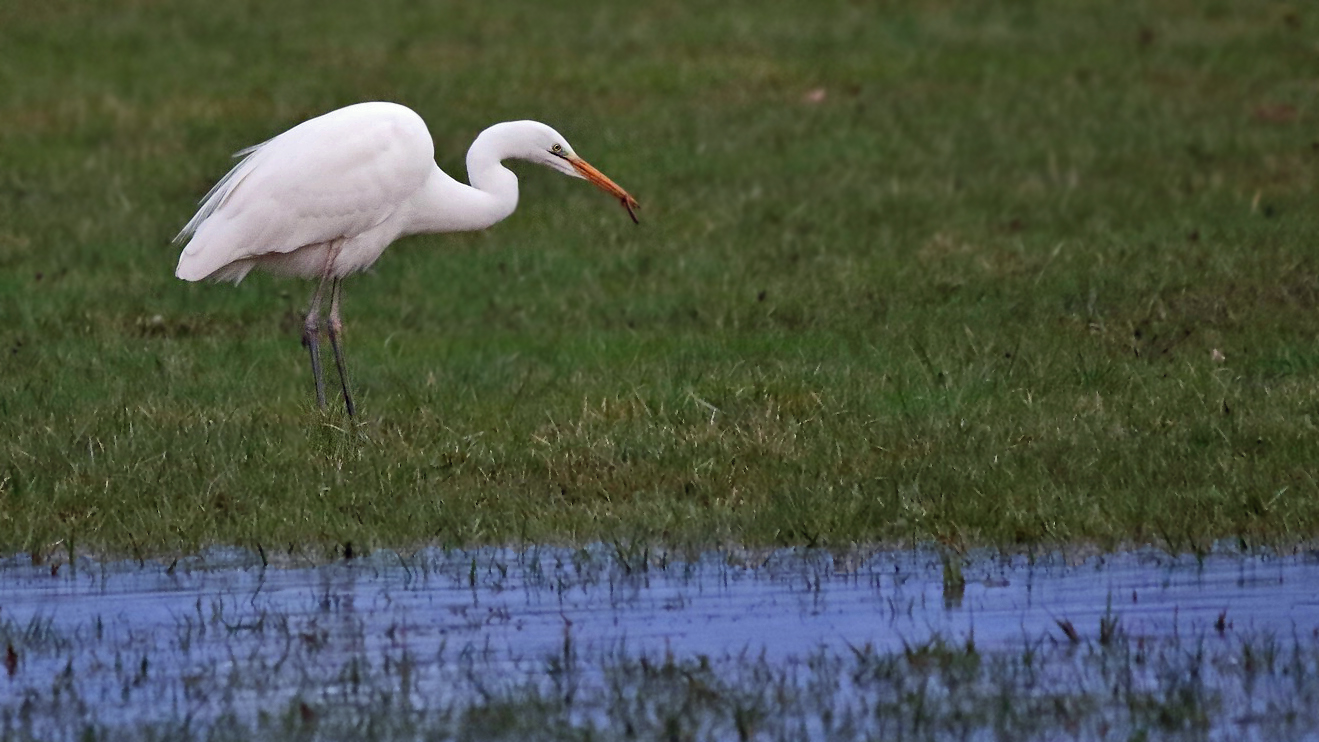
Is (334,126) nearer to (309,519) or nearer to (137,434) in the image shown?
(137,434)

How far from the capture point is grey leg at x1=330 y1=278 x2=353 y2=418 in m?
9.57

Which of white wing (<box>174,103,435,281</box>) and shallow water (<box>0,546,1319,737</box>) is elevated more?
white wing (<box>174,103,435,281</box>)

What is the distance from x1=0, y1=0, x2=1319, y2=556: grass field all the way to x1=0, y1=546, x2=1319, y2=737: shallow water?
12.8 inches

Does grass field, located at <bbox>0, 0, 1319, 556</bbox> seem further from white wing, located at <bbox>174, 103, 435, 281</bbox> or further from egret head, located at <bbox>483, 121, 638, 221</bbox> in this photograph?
egret head, located at <bbox>483, 121, 638, 221</bbox>

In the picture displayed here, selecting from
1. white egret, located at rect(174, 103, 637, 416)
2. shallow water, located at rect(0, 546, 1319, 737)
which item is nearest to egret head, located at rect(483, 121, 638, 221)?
white egret, located at rect(174, 103, 637, 416)

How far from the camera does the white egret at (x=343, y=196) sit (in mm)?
9969

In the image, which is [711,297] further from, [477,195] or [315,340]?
[315,340]

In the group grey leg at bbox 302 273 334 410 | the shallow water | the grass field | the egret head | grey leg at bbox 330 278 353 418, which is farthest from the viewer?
the egret head

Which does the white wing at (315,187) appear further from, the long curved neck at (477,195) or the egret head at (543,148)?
the egret head at (543,148)

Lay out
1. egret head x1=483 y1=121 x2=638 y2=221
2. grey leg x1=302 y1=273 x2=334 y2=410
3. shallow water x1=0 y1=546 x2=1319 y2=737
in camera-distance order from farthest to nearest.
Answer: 1. egret head x1=483 y1=121 x2=638 y2=221
2. grey leg x1=302 y1=273 x2=334 y2=410
3. shallow water x1=0 y1=546 x2=1319 y2=737

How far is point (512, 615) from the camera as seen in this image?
6.57m

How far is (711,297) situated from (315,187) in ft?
9.70

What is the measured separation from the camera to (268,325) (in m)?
12.2

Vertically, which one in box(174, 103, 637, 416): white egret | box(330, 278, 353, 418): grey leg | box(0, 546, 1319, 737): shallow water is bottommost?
box(0, 546, 1319, 737): shallow water
